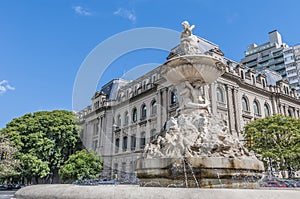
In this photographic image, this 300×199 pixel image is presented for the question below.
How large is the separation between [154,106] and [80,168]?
43.9 ft

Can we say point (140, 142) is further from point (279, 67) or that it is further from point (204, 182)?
point (279, 67)

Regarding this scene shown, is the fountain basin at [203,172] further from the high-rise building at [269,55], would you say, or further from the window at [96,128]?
the high-rise building at [269,55]

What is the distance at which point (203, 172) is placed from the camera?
683 centimetres

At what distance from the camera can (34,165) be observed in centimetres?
3088

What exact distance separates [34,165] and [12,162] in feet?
16.8

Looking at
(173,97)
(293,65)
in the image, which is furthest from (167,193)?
A: (293,65)

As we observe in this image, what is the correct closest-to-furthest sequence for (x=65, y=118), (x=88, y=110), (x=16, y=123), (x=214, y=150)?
1. (x=214, y=150)
2. (x=16, y=123)
3. (x=65, y=118)
4. (x=88, y=110)

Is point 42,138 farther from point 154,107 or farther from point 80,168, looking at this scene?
point 154,107

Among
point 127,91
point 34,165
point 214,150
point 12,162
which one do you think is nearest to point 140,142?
point 127,91

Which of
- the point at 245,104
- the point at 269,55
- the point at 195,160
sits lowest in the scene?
the point at 195,160

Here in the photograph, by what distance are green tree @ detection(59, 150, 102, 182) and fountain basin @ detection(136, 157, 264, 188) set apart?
93.8 ft

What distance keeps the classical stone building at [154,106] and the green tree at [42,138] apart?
6348 mm

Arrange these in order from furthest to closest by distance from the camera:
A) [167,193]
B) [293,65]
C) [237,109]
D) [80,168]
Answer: [293,65] → [80,168] → [237,109] → [167,193]

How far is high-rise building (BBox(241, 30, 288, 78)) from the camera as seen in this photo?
70375 millimetres
